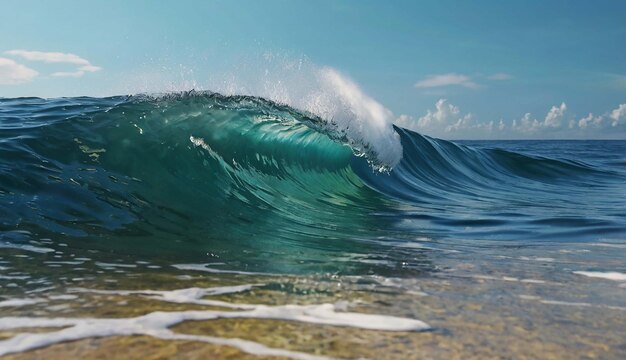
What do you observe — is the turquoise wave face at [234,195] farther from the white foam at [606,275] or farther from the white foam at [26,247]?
the white foam at [606,275]

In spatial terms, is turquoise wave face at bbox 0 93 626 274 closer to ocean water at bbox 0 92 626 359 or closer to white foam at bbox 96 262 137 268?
ocean water at bbox 0 92 626 359

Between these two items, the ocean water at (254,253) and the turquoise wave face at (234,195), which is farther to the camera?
the turquoise wave face at (234,195)

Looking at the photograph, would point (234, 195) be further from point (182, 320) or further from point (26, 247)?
point (182, 320)

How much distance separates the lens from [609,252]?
4.62m

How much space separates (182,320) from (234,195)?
5.08 m

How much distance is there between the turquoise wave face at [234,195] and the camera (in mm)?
4637

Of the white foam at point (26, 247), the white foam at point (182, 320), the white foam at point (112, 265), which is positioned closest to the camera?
the white foam at point (182, 320)

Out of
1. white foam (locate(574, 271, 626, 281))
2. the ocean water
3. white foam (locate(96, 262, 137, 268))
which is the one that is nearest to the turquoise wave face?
the ocean water

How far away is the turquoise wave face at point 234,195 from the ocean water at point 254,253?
38 millimetres

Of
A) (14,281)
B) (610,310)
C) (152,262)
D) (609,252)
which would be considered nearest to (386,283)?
(610,310)

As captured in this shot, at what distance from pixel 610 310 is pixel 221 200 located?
16.6 feet

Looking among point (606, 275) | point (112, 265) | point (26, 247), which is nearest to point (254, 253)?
point (112, 265)

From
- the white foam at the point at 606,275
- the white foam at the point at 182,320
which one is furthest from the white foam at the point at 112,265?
the white foam at the point at 606,275

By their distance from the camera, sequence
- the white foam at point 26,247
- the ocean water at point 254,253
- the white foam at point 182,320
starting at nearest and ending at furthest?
the white foam at point 182,320 → the ocean water at point 254,253 → the white foam at point 26,247
